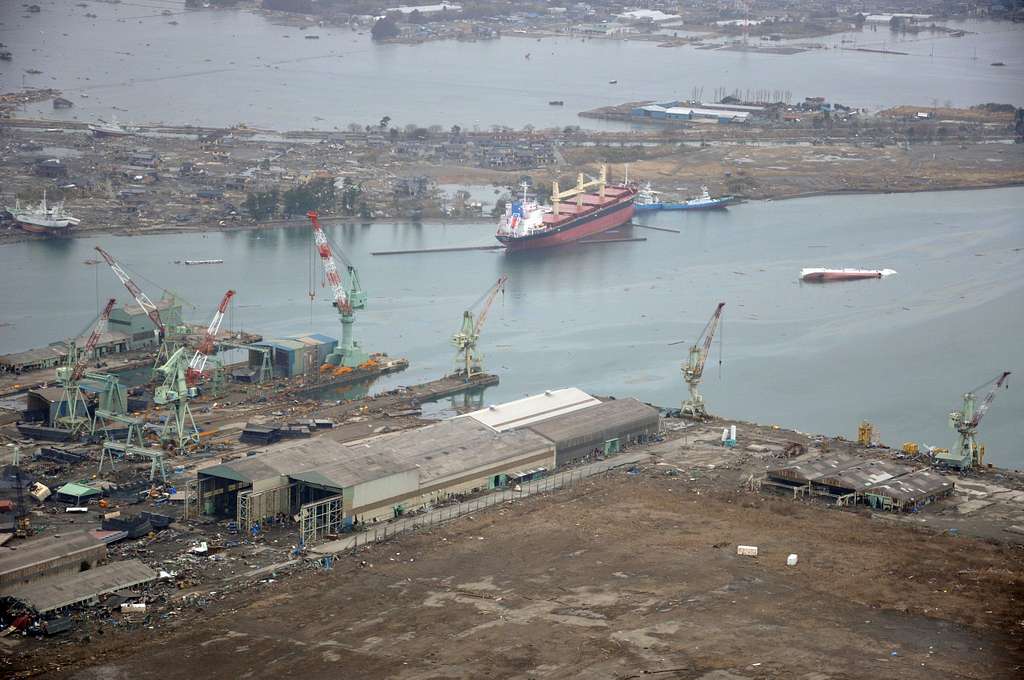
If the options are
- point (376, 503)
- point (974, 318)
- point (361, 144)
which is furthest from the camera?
point (361, 144)

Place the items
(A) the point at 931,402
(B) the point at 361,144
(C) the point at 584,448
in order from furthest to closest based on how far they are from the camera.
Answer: (B) the point at 361,144, (A) the point at 931,402, (C) the point at 584,448

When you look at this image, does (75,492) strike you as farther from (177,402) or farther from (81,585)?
(81,585)

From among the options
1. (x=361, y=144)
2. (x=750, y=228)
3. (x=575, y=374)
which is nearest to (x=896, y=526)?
(x=575, y=374)

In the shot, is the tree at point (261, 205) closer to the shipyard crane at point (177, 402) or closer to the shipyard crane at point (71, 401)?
the shipyard crane at point (71, 401)

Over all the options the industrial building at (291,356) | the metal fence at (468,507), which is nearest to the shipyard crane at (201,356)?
the industrial building at (291,356)

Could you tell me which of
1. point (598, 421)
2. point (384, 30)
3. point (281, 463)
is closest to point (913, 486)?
point (598, 421)

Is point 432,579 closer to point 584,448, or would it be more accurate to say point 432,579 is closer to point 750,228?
point 584,448
